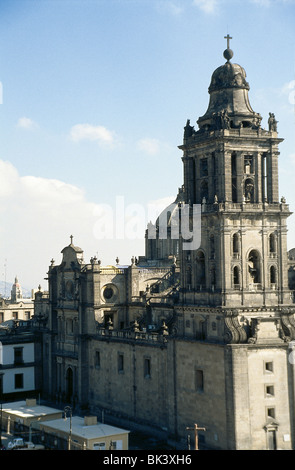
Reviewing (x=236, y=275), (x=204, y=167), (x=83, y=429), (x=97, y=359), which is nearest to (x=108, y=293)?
(x=97, y=359)

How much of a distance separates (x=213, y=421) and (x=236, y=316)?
28.5 ft

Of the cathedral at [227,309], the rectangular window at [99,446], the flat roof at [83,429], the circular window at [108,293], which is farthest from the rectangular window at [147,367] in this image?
the circular window at [108,293]

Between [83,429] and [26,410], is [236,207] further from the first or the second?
[26,410]

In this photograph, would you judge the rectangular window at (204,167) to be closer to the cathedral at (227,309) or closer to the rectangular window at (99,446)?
the cathedral at (227,309)

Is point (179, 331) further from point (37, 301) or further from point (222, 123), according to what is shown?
point (37, 301)

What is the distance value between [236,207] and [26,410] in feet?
97.3

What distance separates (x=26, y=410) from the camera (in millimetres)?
68438

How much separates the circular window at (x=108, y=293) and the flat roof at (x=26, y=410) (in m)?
14.6

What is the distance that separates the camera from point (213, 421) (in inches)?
2202

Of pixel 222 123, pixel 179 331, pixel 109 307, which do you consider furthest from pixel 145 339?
pixel 222 123

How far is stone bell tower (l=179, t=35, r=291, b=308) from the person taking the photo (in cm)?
5684

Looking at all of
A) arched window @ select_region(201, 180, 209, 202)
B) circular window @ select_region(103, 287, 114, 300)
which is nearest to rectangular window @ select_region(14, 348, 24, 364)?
circular window @ select_region(103, 287, 114, 300)

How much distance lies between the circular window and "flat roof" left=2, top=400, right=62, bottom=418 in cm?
1457

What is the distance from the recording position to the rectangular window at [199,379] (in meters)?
58.1
